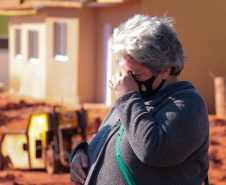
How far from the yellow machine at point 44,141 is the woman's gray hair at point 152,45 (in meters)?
5.23

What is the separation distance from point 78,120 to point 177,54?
5.53 m

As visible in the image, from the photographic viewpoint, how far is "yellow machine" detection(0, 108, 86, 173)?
7344 millimetres

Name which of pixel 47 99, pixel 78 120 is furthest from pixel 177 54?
pixel 47 99

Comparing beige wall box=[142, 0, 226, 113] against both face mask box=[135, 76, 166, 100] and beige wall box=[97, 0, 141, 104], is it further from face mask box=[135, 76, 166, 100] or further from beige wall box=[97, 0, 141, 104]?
face mask box=[135, 76, 166, 100]

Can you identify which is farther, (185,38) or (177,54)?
(185,38)

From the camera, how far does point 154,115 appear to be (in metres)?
2.15

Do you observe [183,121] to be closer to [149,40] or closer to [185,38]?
[149,40]

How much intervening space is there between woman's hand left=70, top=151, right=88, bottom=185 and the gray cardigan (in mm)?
180

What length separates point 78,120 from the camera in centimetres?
759

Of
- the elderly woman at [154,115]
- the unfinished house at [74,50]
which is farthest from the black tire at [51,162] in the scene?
the unfinished house at [74,50]

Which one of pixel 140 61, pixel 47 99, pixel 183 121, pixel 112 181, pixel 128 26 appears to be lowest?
pixel 47 99

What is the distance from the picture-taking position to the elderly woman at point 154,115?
2.04 m

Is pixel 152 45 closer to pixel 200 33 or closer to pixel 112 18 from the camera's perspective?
pixel 200 33

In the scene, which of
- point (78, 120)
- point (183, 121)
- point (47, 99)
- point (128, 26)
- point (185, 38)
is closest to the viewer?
point (183, 121)
